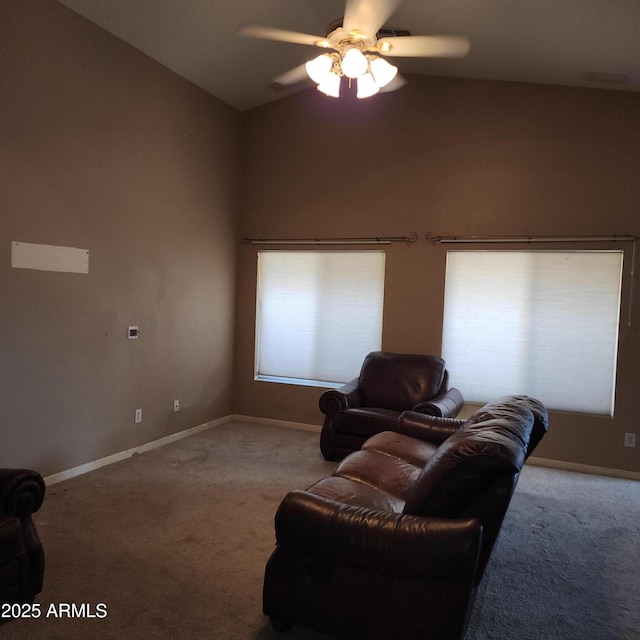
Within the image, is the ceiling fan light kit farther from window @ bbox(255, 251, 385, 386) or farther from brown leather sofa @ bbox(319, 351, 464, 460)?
brown leather sofa @ bbox(319, 351, 464, 460)

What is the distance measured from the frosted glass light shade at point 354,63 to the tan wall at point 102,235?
2101mm

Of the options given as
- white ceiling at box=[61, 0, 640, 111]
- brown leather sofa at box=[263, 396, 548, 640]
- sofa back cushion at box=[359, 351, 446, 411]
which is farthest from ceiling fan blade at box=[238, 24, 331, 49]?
sofa back cushion at box=[359, 351, 446, 411]

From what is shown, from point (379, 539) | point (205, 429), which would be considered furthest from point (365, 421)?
point (379, 539)

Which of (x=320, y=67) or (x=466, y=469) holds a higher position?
(x=320, y=67)

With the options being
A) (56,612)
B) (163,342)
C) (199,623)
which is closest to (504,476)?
(199,623)

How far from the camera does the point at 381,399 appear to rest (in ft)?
14.4

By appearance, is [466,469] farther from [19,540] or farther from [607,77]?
[607,77]

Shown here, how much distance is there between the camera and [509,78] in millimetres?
4254

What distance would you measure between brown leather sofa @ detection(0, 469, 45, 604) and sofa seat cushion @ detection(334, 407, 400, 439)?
94.1 inches

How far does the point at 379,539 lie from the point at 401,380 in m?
2.75

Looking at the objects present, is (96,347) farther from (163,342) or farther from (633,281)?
(633,281)

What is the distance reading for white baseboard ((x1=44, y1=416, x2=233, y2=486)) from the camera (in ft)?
11.3

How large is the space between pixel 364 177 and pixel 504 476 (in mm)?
3785

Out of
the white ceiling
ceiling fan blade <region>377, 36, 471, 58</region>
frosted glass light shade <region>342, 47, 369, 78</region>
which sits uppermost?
the white ceiling
